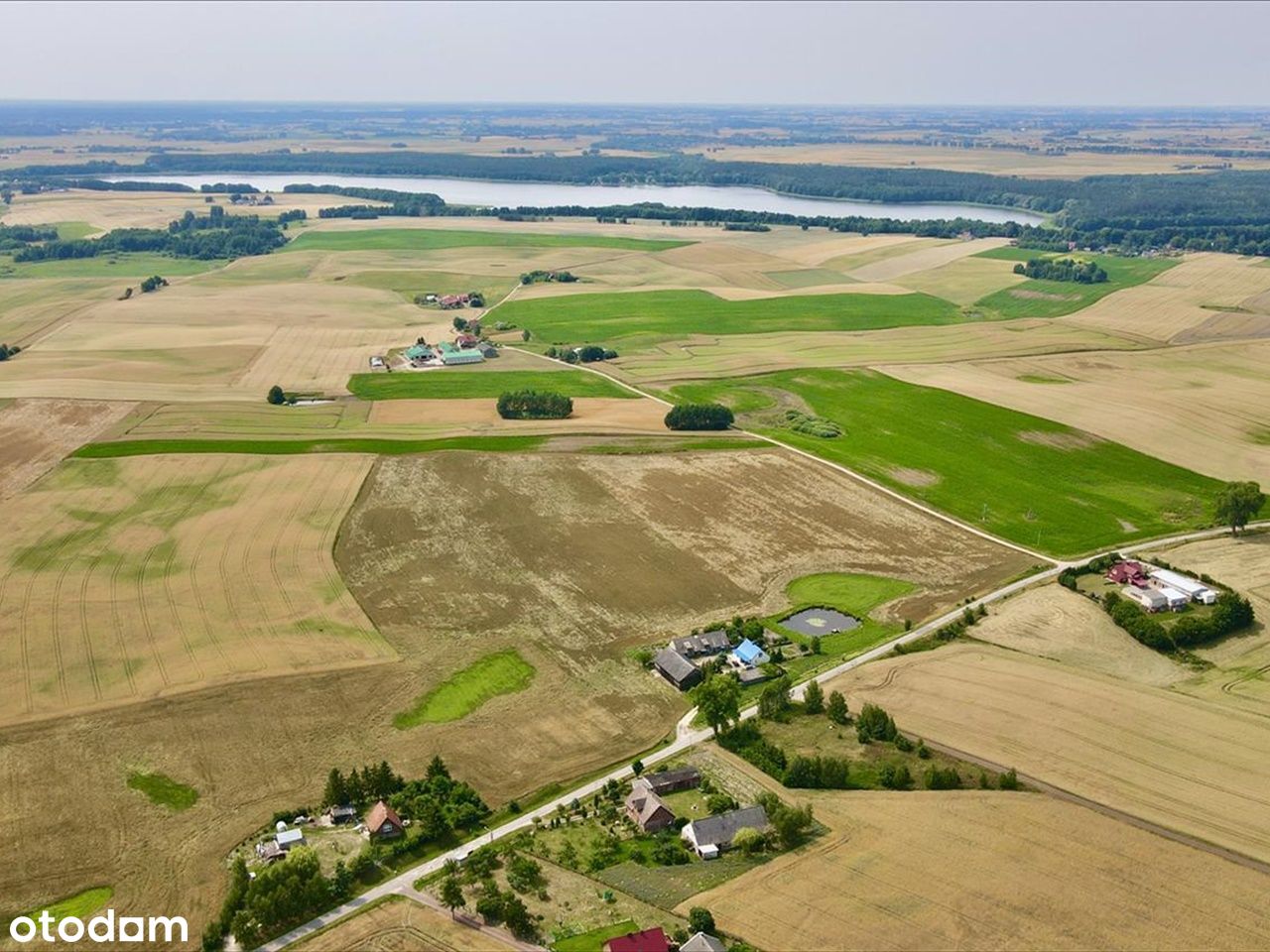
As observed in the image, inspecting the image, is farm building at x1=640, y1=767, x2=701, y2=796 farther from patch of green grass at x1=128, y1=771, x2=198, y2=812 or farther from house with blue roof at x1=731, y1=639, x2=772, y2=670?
patch of green grass at x1=128, y1=771, x2=198, y2=812

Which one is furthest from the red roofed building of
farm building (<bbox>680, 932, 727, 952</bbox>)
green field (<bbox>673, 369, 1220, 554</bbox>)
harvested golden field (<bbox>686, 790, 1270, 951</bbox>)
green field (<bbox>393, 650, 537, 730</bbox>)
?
green field (<bbox>673, 369, 1220, 554</bbox>)

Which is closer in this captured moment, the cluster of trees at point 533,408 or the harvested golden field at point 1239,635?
the harvested golden field at point 1239,635

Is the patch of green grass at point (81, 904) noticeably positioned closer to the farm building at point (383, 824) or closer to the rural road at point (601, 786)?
the rural road at point (601, 786)

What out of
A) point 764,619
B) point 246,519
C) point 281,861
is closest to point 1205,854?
point 764,619

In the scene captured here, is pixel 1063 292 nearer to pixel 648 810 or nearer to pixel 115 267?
pixel 648 810

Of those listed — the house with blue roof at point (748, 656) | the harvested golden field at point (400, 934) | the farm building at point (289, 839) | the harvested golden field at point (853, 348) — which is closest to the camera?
the harvested golden field at point (400, 934)

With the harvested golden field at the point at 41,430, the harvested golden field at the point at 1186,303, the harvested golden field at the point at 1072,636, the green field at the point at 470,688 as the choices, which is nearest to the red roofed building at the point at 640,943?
the green field at the point at 470,688
